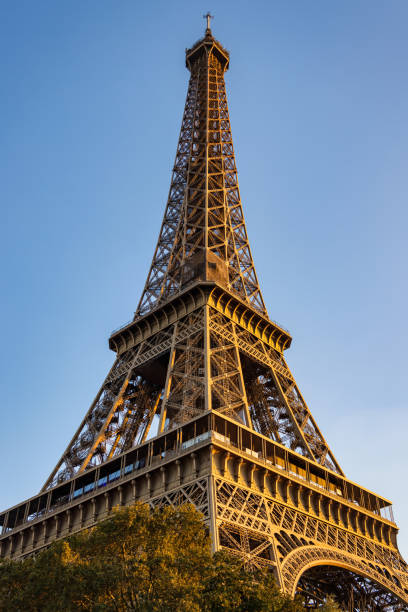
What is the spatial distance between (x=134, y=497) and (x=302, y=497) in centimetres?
923

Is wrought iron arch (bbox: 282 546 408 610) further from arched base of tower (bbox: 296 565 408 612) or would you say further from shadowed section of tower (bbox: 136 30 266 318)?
shadowed section of tower (bbox: 136 30 266 318)

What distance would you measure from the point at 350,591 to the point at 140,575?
23.6 m

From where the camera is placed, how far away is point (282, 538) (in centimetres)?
3089

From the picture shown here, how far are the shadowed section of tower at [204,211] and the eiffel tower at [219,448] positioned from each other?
0.19m

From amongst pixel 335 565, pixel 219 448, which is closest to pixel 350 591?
pixel 335 565

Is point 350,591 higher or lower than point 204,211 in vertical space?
lower

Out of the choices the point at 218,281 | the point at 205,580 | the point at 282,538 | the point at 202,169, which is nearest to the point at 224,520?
the point at 282,538

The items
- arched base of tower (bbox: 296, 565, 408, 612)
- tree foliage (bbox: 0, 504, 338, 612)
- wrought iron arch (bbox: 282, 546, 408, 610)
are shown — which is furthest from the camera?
arched base of tower (bbox: 296, 565, 408, 612)

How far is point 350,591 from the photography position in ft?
125

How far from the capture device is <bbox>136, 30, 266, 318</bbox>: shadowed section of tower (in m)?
49.2

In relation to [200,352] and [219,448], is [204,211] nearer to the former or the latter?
[200,352]

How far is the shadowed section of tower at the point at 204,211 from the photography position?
49.2 metres

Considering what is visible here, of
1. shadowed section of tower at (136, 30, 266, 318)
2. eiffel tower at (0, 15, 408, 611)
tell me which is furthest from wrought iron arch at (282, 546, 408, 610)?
shadowed section of tower at (136, 30, 266, 318)

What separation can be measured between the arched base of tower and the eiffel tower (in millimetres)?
107
